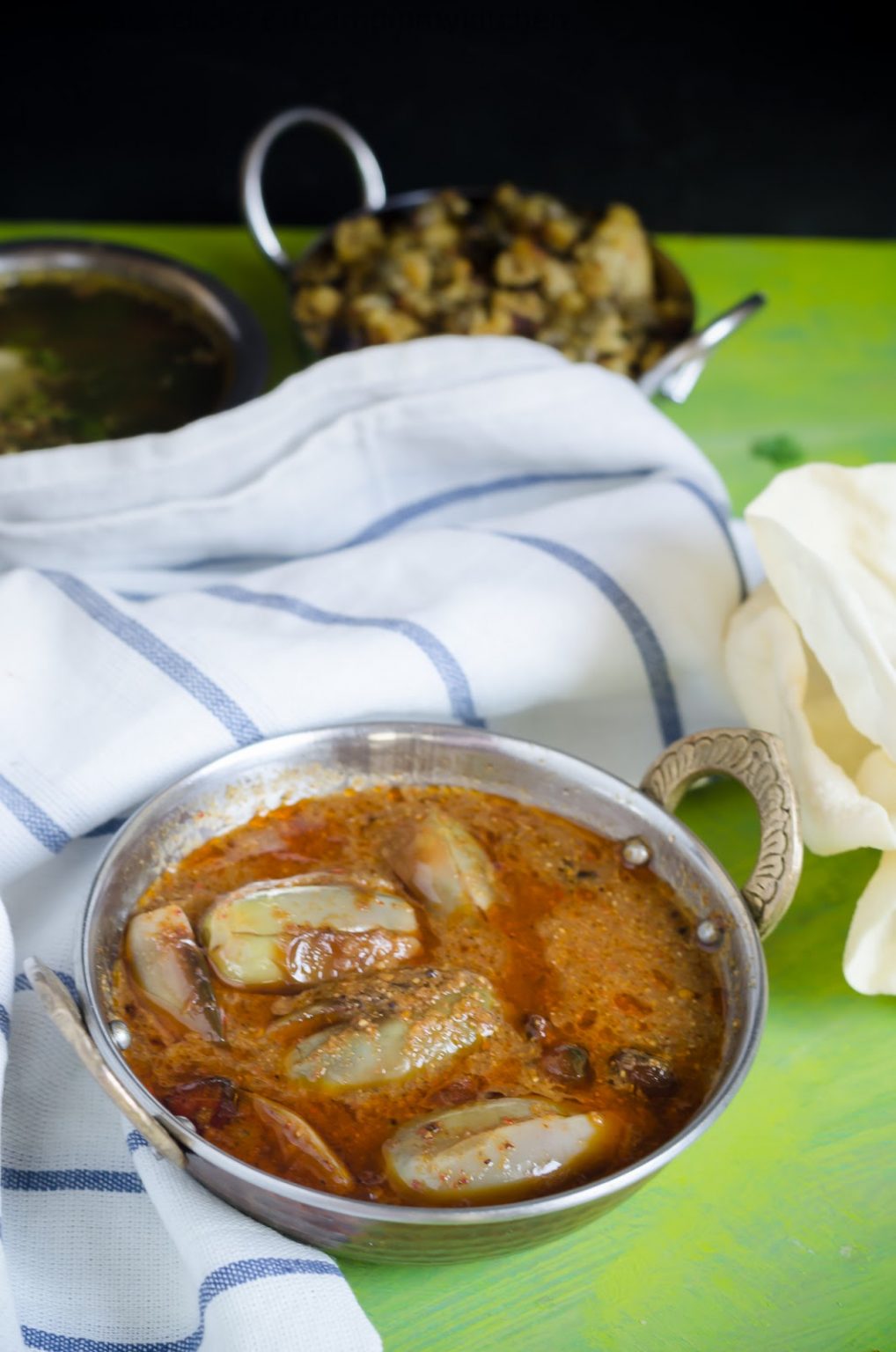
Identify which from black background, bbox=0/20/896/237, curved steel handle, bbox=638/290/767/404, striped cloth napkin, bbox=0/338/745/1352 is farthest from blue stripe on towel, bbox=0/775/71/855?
black background, bbox=0/20/896/237

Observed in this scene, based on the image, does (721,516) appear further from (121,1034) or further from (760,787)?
(121,1034)

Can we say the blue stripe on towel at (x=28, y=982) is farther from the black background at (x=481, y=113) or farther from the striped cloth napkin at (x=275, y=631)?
Result: the black background at (x=481, y=113)

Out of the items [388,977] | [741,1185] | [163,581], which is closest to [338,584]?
[163,581]

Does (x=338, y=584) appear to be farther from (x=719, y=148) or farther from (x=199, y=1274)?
(x=719, y=148)

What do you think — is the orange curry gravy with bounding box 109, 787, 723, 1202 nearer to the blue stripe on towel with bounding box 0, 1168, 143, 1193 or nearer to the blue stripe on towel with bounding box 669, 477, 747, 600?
the blue stripe on towel with bounding box 0, 1168, 143, 1193

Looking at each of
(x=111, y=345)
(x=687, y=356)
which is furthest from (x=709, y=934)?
(x=111, y=345)

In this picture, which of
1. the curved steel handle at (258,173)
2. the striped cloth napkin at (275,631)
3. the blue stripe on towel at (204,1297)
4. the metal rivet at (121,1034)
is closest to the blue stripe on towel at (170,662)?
the striped cloth napkin at (275,631)
